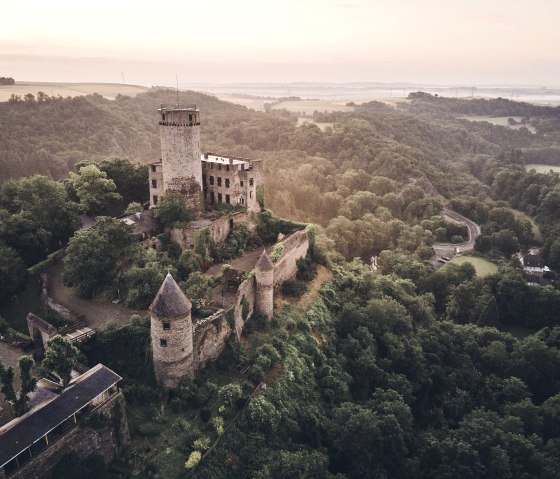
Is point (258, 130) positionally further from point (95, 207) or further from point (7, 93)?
point (95, 207)

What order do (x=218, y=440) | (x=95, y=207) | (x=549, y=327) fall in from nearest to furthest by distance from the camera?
(x=218, y=440) → (x=95, y=207) → (x=549, y=327)

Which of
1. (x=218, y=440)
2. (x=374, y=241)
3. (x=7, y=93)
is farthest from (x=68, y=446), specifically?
(x=7, y=93)

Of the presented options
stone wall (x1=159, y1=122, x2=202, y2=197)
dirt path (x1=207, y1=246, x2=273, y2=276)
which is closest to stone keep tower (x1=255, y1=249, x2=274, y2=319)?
dirt path (x1=207, y1=246, x2=273, y2=276)

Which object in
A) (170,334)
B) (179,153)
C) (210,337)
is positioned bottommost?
(210,337)

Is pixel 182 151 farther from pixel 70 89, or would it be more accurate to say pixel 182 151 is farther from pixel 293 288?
pixel 70 89

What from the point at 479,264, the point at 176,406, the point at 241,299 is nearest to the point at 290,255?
the point at 241,299

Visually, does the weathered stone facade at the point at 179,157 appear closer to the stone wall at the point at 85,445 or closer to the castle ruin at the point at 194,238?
the castle ruin at the point at 194,238
